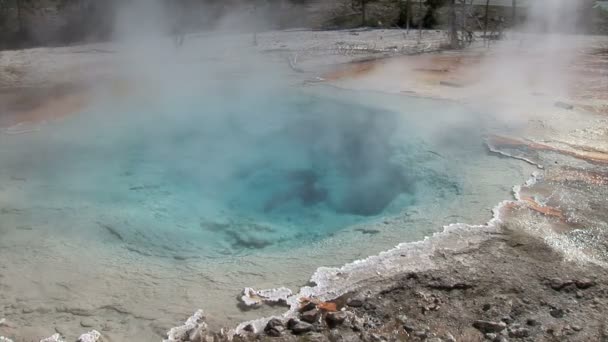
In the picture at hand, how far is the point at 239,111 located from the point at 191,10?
27.8 feet

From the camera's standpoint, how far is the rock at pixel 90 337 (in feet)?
7.26

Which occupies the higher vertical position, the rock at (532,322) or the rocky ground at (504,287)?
the rocky ground at (504,287)

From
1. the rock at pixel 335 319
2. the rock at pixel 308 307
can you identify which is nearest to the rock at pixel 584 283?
the rock at pixel 335 319

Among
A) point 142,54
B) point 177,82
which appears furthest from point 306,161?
point 142,54

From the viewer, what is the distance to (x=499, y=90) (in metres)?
5.96

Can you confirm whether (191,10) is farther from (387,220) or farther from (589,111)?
(387,220)

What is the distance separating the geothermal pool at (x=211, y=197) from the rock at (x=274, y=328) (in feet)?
0.39

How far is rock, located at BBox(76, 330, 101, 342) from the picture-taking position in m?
2.21

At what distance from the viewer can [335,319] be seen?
88.7 inches

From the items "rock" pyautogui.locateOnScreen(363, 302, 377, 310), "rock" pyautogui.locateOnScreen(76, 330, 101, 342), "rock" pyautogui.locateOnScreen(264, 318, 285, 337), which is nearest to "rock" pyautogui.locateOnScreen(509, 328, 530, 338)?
"rock" pyautogui.locateOnScreen(363, 302, 377, 310)

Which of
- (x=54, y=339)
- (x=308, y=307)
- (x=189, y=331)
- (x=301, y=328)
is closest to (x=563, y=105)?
(x=308, y=307)

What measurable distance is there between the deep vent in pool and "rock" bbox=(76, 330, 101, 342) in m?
0.78

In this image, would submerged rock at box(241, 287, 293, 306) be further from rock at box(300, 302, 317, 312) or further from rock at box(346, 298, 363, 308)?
rock at box(346, 298, 363, 308)

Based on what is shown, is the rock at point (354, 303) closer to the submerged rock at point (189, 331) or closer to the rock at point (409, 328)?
the rock at point (409, 328)
